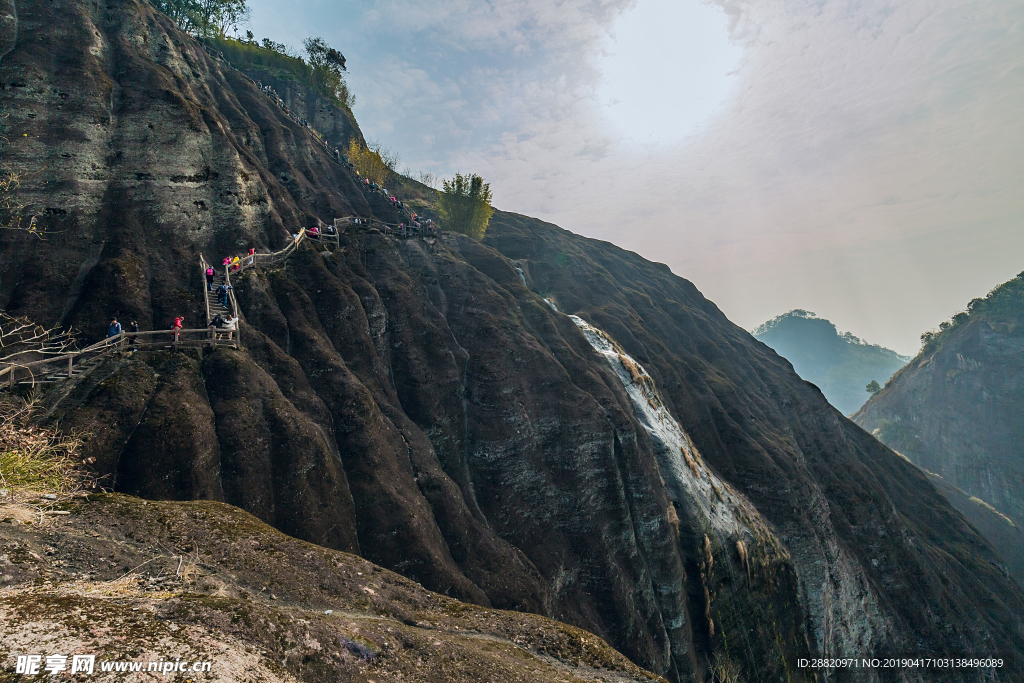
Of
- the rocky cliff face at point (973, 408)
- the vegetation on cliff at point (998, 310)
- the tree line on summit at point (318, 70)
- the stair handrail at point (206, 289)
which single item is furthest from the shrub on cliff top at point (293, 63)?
the vegetation on cliff at point (998, 310)

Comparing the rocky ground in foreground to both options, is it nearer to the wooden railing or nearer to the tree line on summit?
the wooden railing

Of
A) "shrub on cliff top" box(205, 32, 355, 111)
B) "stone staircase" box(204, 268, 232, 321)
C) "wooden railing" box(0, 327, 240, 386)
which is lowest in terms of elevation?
"wooden railing" box(0, 327, 240, 386)

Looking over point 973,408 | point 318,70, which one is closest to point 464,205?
point 318,70

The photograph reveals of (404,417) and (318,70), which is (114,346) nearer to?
(404,417)

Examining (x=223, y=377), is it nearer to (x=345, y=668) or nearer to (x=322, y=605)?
(x=322, y=605)

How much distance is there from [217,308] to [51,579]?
23.6m

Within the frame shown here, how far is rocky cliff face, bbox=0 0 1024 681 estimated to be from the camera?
24219 millimetres

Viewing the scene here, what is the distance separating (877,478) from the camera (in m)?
69.5

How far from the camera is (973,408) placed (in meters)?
133

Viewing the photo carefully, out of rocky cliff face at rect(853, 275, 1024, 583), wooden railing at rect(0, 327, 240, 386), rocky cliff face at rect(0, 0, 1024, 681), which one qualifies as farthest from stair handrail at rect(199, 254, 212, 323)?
rocky cliff face at rect(853, 275, 1024, 583)

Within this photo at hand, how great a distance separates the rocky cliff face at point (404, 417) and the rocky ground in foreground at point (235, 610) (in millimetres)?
9764

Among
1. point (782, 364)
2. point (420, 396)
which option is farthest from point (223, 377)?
point (782, 364)

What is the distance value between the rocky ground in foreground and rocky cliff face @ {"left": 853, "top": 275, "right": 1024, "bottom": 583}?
457ft

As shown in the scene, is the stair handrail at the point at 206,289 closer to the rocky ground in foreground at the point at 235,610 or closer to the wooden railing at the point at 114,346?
the wooden railing at the point at 114,346
